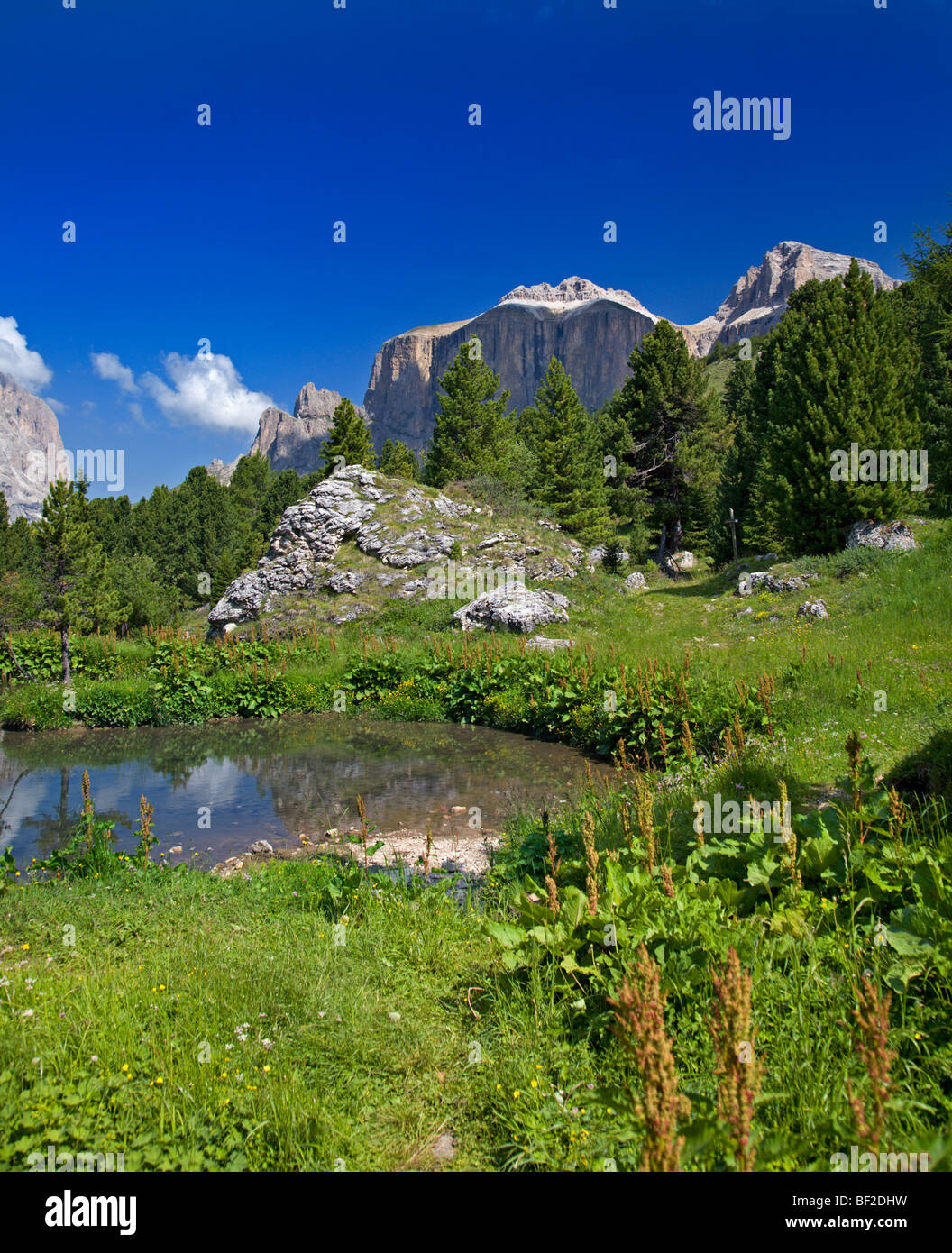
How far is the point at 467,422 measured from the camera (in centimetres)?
4234

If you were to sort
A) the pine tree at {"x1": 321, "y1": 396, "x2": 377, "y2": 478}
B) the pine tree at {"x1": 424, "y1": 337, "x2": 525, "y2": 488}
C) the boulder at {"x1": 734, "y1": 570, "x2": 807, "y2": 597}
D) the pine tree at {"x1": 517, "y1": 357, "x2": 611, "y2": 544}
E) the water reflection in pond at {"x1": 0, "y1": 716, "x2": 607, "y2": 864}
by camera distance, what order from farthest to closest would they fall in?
1. the pine tree at {"x1": 424, "y1": 337, "x2": 525, "y2": 488}
2. the pine tree at {"x1": 321, "y1": 396, "x2": 377, "y2": 478}
3. the pine tree at {"x1": 517, "y1": 357, "x2": 611, "y2": 544}
4. the boulder at {"x1": 734, "y1": 570, "x2": 807, "y2": 597}
5. the water reflection in pond at {"x1": 0, "y1": 716, "x2": 607, "y2": 864}

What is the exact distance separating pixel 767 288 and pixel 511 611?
185 m

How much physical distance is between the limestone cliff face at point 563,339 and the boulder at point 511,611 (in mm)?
133141

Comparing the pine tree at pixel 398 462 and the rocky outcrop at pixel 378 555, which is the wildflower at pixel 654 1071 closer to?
the rocky outcrop at pixel 378 555

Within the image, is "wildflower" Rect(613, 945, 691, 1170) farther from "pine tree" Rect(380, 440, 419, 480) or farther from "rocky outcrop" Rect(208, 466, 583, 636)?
"pine tree" Rect(380, 440, 419, 480)

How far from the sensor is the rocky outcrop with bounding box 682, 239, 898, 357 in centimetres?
14925

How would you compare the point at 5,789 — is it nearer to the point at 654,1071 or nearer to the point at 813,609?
the point at 654,1071

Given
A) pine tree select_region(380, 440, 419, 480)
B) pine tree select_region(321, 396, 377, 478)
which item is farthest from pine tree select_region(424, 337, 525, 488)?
pine tree select_region(380, 440, 419, 480)

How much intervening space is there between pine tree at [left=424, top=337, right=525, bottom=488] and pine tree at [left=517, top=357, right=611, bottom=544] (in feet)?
8.64

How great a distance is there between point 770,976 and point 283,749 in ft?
38.7

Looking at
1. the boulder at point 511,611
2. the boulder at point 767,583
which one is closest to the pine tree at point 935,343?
the boulder at point 767,583

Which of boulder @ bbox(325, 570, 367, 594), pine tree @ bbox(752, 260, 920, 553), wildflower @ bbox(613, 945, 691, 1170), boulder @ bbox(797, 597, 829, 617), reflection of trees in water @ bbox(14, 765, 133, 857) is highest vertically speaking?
pine tree @ bbox(752, 260, 920, 553)

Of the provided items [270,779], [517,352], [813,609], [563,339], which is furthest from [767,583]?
[517,352]

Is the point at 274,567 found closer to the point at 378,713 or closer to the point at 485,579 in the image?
the point at 485,579
